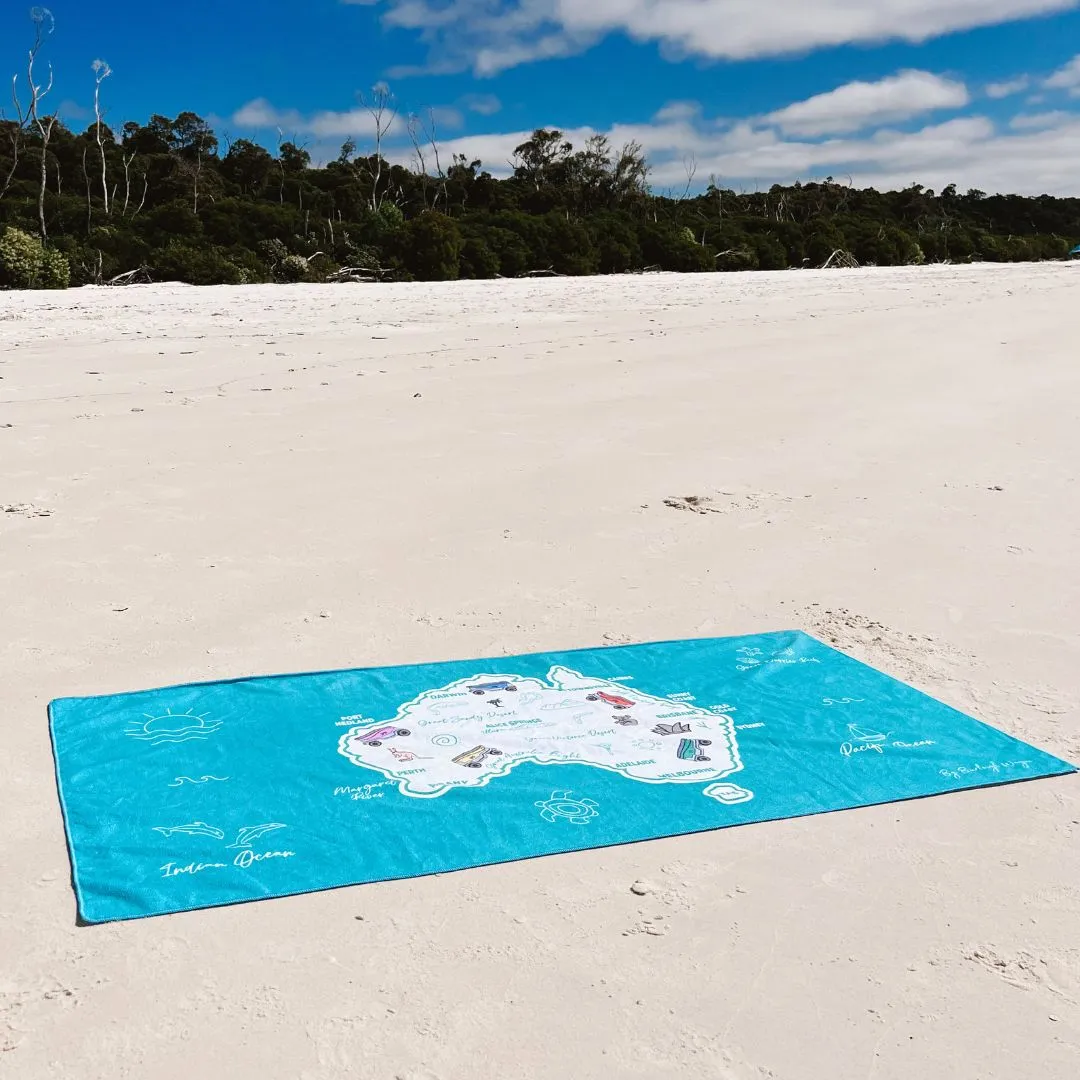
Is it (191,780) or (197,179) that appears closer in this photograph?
(191,780)

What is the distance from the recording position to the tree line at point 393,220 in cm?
1745

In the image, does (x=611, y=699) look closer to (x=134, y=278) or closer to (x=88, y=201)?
(x=134, y=278)

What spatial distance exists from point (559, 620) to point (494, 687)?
2.04ft

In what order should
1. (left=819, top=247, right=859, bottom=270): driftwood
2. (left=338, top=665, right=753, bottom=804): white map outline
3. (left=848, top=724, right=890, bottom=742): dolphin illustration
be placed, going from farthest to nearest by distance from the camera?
(left=819, top=247, right=859, bottom=270): driftwood < (left=848, top=724, right=890, bottom=742): dolphin illustration < (left=338, top=665, right=753, bottom=804): white map outline

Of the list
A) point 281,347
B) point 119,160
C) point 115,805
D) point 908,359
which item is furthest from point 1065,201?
point 115,805

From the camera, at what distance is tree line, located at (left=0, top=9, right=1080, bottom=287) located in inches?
687

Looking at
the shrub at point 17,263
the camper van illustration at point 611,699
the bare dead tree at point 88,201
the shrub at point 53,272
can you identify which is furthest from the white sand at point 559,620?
the bare dead tree at point 88,201

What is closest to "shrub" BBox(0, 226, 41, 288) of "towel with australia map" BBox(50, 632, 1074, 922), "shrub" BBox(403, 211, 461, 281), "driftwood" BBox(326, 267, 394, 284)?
"driftwood" BBox(326, 267, 394, 284)

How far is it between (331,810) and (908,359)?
7.62 meters

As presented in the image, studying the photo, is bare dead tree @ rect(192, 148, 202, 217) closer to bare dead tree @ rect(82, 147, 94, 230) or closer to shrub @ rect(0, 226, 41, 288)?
bare dead tree @ rect(82, 147, 94, 230)

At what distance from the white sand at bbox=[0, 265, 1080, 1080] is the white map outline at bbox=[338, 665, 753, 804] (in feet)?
0.92

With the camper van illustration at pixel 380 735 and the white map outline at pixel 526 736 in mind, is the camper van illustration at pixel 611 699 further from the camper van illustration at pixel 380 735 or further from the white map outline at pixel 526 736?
the camper van illustration at pixel 380 735

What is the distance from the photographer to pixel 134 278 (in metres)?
16.2

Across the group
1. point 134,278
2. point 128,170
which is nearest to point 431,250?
point 134,278
